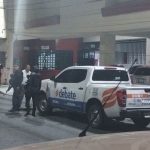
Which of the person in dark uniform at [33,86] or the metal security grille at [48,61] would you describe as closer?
the person in dark uniform at [33,86]

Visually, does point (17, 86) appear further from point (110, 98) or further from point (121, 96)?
point (121, 96)

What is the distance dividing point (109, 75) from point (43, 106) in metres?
2.80

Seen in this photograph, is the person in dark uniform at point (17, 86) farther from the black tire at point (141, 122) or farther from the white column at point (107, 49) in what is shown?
the white column at point (107, 49)

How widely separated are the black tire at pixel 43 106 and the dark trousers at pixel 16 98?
0.83 meters

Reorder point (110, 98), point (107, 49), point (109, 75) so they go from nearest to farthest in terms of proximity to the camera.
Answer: point (110, 98), point (109, 75), point (107, 49)

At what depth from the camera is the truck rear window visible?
14.3m

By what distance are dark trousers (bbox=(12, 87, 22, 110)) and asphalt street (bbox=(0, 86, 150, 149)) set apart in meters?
0.25

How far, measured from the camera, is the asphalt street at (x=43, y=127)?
10797mm

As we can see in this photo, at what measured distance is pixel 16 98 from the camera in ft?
55.6

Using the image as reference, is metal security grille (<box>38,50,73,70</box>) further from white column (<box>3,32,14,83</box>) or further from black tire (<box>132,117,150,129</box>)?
black tire (<box>132,117,150,129</box>)

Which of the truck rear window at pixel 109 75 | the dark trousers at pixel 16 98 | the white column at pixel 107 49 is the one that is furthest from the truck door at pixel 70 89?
the white column at pixel 107 49

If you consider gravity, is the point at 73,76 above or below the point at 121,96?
above


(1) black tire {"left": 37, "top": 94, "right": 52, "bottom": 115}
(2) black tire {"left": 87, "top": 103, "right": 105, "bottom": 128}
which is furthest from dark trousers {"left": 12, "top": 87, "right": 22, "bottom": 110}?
(2) black tire {"left": 87, "top": 103, "right": 105, "bottom": 128}

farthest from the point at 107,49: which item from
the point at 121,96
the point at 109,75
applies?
the point at 121,96
